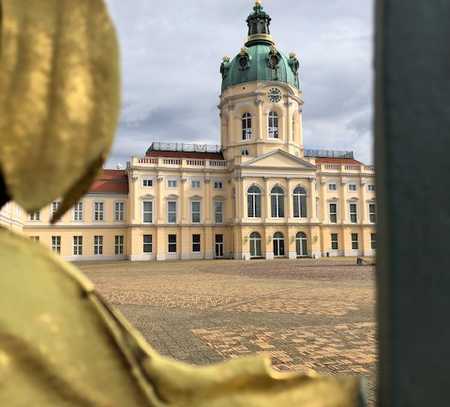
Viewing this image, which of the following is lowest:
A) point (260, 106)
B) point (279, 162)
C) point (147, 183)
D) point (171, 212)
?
point (171, 212)

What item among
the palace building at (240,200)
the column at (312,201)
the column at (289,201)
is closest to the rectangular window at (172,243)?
the palace building at (240,200)

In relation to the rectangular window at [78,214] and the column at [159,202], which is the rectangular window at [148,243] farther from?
the rectangular window at [78,214]

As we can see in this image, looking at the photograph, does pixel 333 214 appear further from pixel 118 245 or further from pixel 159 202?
pixel 118 245

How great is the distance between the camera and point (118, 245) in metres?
38.2

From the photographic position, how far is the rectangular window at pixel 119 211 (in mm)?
38312

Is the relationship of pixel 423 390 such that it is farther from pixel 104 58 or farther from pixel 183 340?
pixel 183 340

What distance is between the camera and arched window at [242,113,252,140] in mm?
40031

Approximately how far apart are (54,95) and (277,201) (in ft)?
120

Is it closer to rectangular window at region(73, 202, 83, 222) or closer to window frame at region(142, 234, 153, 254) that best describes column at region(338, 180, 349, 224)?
window frame at region(142, 234, 153, 254)

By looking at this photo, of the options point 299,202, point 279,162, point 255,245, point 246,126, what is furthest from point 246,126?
point 255,245

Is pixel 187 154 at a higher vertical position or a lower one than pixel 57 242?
higher

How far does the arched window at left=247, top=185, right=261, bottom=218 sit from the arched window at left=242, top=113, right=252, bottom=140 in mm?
6012

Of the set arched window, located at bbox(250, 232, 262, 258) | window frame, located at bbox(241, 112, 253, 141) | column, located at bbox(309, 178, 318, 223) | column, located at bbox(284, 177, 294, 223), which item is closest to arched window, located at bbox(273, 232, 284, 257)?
arched window, located at bbox(250, 232, 262, 258)

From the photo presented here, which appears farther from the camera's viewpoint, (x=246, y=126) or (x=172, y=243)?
(x=246, y=126)
